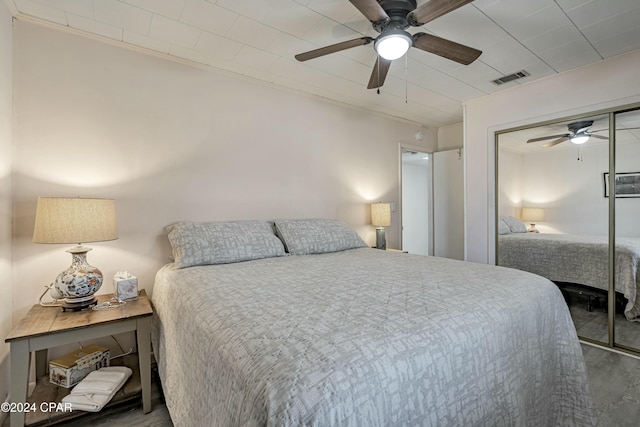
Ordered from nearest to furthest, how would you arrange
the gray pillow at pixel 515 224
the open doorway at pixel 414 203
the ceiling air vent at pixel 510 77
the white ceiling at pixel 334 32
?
the white ceiling at pixel 334 32 → the ceiling air vent at pixel 510 77 → the gray pillow at pixel 515 224 → the open doorway at pixel 414 203

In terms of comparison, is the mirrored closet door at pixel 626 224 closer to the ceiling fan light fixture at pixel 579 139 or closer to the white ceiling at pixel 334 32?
the ceiling fan light fixture at pixel 579 139

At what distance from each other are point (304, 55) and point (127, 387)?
90.0 inches

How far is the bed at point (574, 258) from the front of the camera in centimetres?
241

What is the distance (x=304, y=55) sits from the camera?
1.96 metres

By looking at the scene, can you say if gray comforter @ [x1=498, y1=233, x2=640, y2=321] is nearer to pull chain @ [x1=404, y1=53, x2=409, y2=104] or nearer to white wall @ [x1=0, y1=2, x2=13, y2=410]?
pull chain @ [x1=404, y1=53, x2=409, y2=104]

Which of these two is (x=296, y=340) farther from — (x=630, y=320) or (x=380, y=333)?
(x=630, y=320)

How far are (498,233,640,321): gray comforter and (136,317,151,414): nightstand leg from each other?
325cm

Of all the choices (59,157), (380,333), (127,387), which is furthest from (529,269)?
(59,157)

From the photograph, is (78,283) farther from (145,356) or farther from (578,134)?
(578,134)

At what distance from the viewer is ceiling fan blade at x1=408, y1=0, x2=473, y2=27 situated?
146cm

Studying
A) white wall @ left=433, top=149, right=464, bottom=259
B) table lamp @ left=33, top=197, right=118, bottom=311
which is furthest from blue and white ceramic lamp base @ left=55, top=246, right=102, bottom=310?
white wall @ left=433, top=149, right=464, bottom=259

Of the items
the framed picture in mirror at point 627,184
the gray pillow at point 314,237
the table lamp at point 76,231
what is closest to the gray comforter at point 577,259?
the framed picture in mirror at point 627,184

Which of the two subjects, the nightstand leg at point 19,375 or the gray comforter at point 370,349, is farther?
the nightstand leg at point 19,375

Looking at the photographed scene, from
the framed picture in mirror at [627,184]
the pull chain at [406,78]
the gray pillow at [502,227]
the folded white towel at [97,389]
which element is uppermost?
the pull chain at [406,78]
